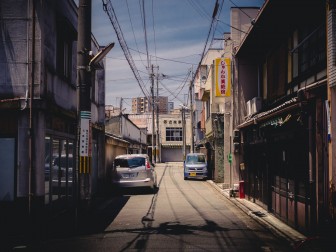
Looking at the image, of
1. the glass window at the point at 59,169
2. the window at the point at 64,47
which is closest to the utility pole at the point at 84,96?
the glass window at the point at 59,169

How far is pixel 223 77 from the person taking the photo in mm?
18547

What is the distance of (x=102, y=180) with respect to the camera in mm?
20047

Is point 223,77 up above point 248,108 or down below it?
above

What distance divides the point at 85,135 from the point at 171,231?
3120mm

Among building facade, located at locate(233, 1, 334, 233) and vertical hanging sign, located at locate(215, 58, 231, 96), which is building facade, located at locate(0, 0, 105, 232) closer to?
building facade, located at locate(233, 1, 334, 233)

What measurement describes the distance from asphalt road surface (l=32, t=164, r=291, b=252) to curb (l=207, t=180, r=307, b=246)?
0.18 m

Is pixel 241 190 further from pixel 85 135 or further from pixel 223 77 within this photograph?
pixel 85 135

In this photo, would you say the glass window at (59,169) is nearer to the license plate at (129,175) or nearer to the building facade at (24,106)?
the building facade at (24,106)

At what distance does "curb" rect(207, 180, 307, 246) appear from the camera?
8.77 m

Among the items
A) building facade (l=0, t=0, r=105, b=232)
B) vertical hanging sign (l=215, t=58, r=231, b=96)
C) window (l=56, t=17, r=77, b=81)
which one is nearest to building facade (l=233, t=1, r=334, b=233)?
vertical hanging sign (l=215, t=58, r=231, b=96)

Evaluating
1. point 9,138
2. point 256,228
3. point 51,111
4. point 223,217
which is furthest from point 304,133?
point 9,138

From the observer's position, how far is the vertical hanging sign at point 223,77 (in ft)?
60.7

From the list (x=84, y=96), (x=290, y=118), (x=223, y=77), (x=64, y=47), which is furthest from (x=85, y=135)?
(x=223, y=77)

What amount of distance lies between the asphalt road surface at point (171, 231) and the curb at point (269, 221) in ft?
0.59
